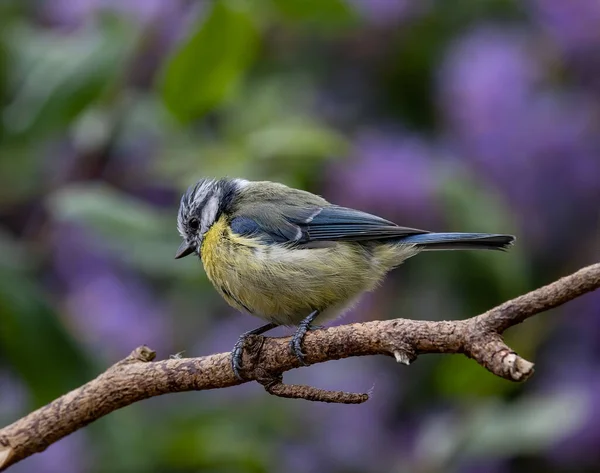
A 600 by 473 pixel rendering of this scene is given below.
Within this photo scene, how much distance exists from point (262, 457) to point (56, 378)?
474 millimetres

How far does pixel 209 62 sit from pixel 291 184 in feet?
1.11

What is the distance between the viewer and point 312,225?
1.72 meters

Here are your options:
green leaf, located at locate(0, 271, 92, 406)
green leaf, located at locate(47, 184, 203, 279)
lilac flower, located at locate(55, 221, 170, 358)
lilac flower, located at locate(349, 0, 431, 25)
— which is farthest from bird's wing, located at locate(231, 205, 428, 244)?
lilac flower, located at locate(349, 0, 431, 25)

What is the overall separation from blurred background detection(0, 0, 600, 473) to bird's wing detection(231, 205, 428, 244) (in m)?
0.33

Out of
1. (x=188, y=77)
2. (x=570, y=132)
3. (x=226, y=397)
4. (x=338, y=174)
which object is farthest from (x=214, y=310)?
(x=570, y=132)

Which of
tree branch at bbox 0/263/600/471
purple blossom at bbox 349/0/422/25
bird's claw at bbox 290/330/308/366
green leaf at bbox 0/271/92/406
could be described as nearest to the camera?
tree branch at bbox 0/263/600/471

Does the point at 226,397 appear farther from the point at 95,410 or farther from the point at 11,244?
the point at 95,410

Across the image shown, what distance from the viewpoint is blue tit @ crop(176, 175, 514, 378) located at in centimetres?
160

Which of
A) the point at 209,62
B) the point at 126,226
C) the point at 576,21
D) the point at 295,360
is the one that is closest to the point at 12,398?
the point at 126,226

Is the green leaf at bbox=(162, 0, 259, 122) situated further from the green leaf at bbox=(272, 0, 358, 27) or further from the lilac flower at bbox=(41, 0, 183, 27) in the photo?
the lilac flower at bbox=(41, 0, 183, 27)

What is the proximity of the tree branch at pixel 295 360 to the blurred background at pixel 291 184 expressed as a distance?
1.96 ft

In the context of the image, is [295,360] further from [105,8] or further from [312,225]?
[105,8]

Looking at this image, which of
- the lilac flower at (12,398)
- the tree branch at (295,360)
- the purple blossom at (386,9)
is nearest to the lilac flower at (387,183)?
the purple blossom at (386,9)

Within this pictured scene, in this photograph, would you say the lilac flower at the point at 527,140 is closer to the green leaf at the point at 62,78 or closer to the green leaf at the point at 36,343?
the green leaf at the point at 62,78
